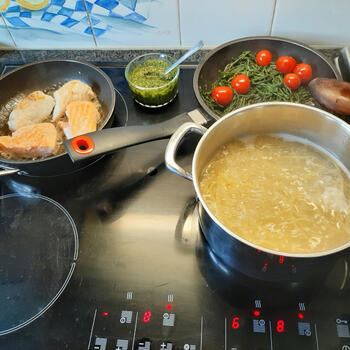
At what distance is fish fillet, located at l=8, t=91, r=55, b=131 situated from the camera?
0.87 meters

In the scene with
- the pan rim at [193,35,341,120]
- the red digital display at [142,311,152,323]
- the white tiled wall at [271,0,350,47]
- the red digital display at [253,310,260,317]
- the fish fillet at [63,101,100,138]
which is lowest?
the red digital display at [253,310,260,317]

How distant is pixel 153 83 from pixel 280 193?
461 mm

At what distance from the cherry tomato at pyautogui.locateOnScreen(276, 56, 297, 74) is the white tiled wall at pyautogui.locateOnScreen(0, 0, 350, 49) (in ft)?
0.28

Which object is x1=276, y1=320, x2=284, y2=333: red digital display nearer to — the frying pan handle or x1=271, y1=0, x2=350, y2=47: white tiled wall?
the frying pan handle

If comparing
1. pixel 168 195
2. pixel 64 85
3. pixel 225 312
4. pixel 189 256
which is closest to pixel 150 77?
pixel 64 85

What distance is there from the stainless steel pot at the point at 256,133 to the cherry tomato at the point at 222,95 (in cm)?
18

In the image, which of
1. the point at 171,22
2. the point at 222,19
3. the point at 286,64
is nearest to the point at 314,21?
the point at 286,64

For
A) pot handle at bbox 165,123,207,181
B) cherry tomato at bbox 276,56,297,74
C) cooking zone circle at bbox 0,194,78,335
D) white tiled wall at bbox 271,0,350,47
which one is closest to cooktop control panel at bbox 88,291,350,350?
cooking zone circle at bbox 0,194,78,335

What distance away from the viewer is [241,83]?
0.92 meters

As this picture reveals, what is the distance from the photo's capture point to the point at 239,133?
76 centimetres

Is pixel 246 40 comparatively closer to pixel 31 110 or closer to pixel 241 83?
pixel 241 83

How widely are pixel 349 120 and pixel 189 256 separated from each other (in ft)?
1.77

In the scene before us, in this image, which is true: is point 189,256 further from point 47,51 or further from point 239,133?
point 47,51

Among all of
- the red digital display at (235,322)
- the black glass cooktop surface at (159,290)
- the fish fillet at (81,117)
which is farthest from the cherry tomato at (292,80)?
the red digital display at (235,322)
